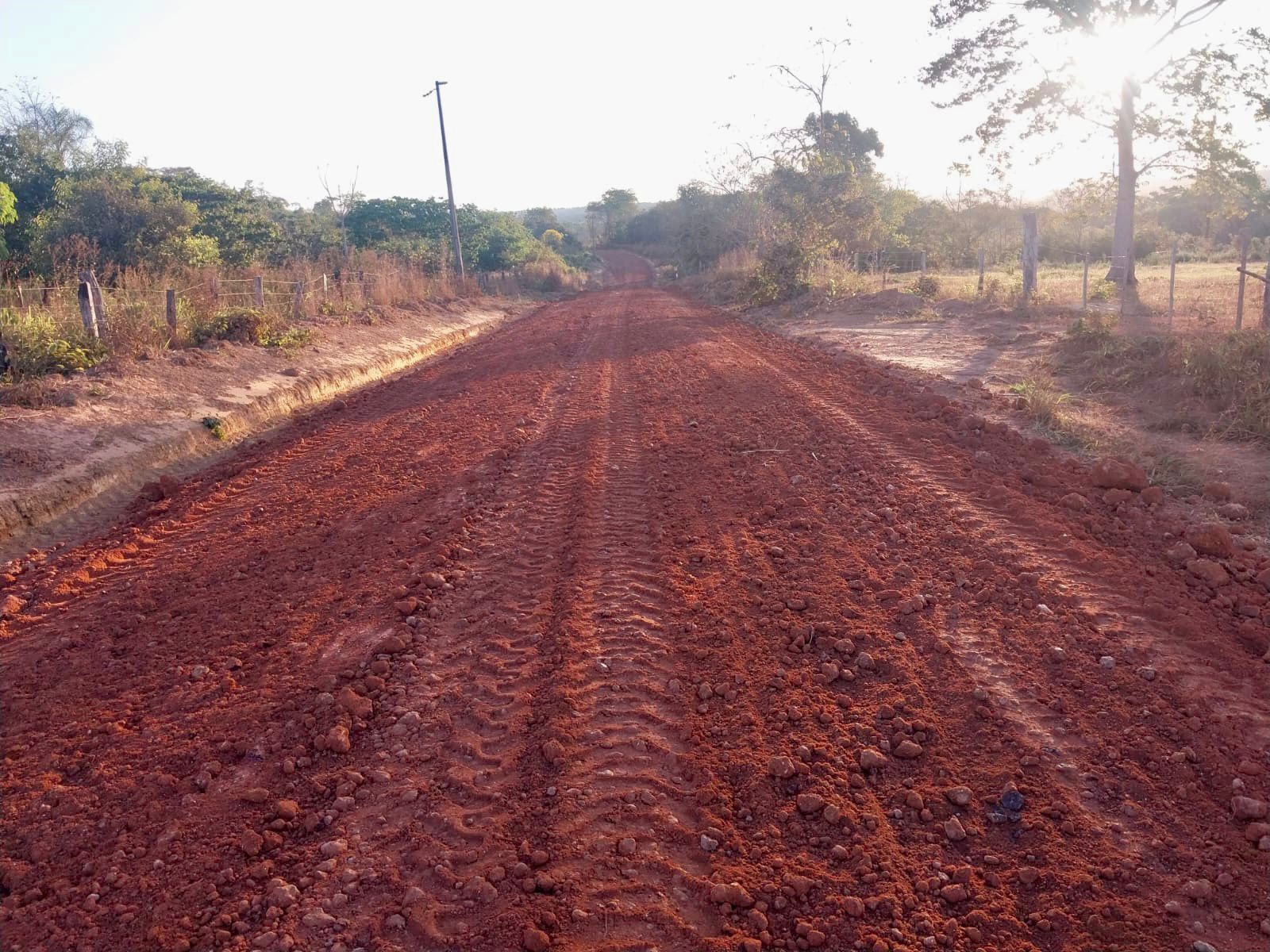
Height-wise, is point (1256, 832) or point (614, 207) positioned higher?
point (614, 207)

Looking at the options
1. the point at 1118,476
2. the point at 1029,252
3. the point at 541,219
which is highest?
the point at 541,219

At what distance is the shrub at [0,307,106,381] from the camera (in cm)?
938

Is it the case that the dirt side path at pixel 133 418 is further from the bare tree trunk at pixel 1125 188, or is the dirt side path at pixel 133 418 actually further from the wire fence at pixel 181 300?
the bare tree trunk at pixel 1125 188

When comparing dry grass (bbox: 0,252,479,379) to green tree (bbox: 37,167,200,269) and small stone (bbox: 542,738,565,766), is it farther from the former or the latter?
small stone (bbox: 542,738,565,766)

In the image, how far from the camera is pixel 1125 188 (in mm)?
20406

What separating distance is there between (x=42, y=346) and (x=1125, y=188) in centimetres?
2248

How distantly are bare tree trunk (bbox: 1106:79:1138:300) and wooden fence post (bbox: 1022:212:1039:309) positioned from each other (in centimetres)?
296

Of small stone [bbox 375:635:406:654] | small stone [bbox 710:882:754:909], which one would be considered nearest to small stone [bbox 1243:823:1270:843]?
small stone [bbox 710:882:754:909]

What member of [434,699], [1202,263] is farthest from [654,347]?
[1202,263]

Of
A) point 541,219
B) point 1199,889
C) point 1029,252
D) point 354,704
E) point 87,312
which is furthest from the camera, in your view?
point 541,219

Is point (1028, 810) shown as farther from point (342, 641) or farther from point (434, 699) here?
point (342, 641)

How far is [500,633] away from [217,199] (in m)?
26.7

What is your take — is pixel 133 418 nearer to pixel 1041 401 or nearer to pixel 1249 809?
pixel 1041 401

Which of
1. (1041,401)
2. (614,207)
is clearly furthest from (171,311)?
(614,207)
